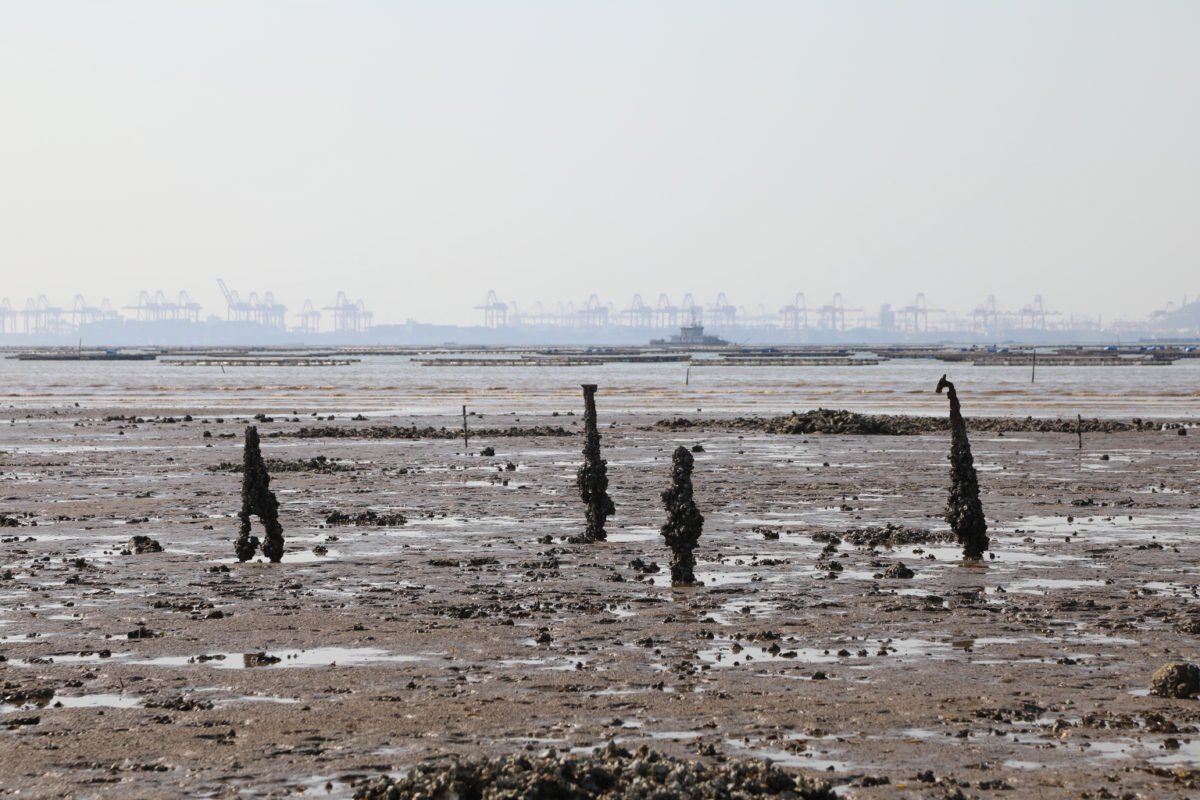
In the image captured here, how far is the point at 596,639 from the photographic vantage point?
16875mm

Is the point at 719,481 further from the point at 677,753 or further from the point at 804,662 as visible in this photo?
the point at 677,753

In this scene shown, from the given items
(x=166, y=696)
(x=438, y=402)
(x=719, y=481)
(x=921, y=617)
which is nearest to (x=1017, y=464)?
(x=719, y=481)

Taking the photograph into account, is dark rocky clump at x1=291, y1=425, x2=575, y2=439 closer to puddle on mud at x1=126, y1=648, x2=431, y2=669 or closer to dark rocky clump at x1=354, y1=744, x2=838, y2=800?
puddle on mud at x1=126, y1=648, x2=431, y2=669

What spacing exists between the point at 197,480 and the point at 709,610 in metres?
22.6

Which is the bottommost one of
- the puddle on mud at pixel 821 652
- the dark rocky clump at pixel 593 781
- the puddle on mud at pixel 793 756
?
the puddle on mud at pixel 821 652

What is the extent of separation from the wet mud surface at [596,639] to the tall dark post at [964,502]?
0.58m

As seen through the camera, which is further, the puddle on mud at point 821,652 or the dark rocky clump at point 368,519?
the dark rocky clump at point 368,519

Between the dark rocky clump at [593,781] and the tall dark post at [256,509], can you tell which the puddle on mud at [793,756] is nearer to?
the dark rocky clump at [593,781]

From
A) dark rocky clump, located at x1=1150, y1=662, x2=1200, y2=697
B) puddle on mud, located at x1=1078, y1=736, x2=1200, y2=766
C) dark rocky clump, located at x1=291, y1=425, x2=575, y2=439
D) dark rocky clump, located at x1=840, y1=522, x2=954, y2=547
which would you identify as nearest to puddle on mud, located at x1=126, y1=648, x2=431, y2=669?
puddle on mud, located at x1=1078, y1=736, x2=1200, y2=766

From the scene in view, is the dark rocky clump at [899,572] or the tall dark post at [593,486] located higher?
the tall dark post at [593,486]

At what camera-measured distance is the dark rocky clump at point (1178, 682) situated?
1364cm

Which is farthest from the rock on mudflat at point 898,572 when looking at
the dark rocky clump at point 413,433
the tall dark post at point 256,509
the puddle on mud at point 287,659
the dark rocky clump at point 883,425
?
the dark rocky clump at point 883,425

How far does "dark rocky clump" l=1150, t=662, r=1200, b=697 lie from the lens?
44.8 feet

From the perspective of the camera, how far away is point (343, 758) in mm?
11922
